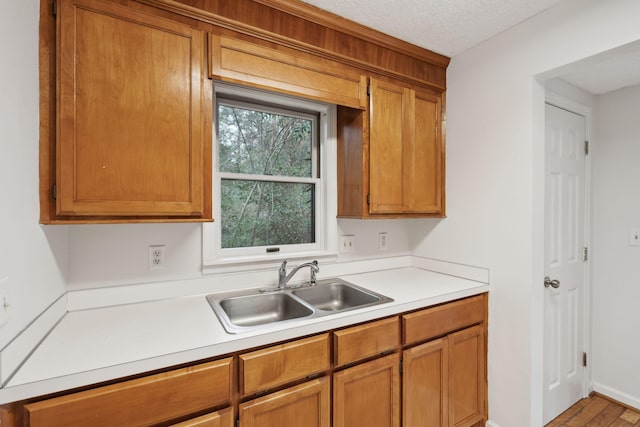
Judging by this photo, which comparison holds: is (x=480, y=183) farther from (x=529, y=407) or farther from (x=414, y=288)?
(x=529, y=407)

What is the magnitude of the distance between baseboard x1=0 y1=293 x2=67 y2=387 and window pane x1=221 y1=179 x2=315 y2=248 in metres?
0.80

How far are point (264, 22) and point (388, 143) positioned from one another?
0.95 m

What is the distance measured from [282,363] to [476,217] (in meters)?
1.52

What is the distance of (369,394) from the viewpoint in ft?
4.75

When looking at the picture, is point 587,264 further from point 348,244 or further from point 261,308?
point 261,308

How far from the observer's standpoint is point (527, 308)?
5.68 ft

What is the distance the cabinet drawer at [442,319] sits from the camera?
157 cm

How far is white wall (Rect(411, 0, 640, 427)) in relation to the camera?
5.41 ft

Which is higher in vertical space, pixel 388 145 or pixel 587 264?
pixel 388 145

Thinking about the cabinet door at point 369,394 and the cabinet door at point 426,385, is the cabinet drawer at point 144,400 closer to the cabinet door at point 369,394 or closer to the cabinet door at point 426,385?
the cabinet door at point 369,394

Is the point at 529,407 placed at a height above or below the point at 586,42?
below

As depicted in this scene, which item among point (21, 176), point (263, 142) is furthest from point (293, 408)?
point (263, 142)

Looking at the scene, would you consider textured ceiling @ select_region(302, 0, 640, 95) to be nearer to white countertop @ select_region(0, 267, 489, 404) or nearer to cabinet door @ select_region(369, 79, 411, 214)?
cabinet door @ select_region(369, 79, 411, 214)

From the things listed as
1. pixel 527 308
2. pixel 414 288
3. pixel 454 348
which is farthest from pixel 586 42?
pixel 454 348
